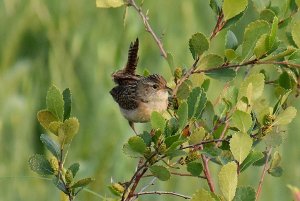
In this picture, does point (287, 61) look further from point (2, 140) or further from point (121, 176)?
point (2, 140)

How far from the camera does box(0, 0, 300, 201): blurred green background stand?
461 centimetres

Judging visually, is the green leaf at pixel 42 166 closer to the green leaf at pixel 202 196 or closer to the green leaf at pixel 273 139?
the green leaf at pixel 202 196

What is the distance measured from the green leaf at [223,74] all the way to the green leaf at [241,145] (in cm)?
24

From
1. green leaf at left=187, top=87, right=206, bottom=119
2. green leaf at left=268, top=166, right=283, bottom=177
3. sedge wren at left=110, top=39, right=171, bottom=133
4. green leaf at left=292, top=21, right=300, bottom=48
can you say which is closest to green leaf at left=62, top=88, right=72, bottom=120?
green leaf at left=187, top=87, right=206, bottom=119

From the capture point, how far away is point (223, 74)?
6.16 ft

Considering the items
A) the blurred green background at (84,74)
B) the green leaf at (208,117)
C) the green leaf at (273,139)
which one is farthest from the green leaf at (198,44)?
the blurred green background at (84,74)

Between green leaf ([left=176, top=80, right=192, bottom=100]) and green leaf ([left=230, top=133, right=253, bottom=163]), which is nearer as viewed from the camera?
green leaf ([left=230, top=133, right=253, bottom=163])

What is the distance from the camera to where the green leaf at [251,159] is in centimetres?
174

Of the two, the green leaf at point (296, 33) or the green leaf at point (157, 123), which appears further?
the green leaf at point (296, 33)

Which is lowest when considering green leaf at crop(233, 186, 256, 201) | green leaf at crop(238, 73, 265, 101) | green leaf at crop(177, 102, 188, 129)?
green leaf at crop(233, 186, 256, 201)

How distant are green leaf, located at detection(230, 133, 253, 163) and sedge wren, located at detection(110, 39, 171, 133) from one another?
0.84 metres

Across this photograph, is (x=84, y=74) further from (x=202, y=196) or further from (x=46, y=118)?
(x=202, y=196)

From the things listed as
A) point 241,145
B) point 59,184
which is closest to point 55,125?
point 59,184

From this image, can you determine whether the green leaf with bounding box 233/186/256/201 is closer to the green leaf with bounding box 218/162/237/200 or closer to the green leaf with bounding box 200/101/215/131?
the green leaf with bounding box 218/162/237/200
